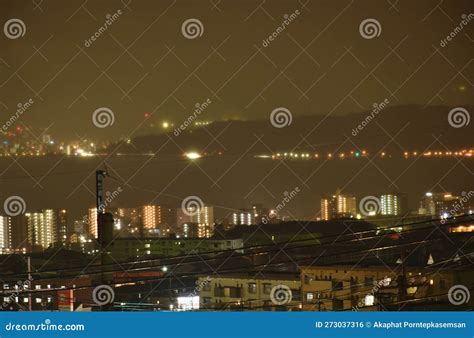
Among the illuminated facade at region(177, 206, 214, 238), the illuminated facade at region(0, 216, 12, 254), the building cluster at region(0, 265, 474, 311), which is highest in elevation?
the illuminated facade at region(177, 206, 214, 238)

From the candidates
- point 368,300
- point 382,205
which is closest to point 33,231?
point 382,205

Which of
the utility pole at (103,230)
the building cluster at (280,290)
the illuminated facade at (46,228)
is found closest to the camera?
the utility pole at (103,230)

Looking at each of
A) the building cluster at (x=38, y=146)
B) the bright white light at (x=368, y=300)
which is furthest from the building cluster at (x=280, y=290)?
the building cluster at (x=38, y=146)

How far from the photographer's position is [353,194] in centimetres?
2000

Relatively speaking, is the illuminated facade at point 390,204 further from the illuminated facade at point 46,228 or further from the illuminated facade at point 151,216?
the illuminated facade at point 46,228

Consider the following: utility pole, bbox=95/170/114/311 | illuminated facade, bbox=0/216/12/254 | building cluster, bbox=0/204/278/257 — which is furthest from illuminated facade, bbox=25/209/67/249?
utility pole, bbox=95/170/114/311

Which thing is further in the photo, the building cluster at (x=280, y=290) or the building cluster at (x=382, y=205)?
the building cluster at (x=382, y=205)

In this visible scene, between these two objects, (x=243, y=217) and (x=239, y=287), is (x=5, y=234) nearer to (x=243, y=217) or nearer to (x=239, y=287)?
(x=239, y=287)

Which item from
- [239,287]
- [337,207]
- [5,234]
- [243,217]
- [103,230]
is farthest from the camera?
[337,207]

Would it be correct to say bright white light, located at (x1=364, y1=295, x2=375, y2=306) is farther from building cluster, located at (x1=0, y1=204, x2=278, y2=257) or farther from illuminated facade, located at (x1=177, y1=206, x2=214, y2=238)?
illuminated facade, located at (x1=177, y1=206, x2=214, y2=238)

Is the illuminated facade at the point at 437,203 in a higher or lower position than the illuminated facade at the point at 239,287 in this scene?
higher

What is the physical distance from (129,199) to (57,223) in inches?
66.8
